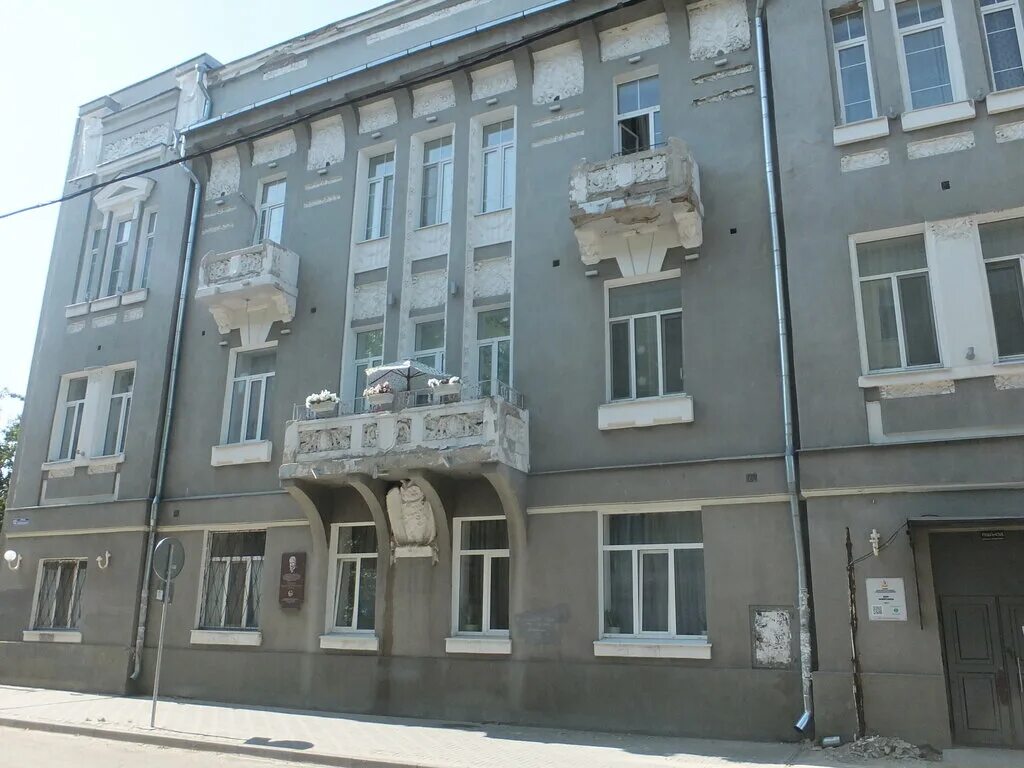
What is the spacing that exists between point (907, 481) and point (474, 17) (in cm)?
1251

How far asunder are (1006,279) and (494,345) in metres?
8.43

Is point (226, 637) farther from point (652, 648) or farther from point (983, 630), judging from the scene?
point (983, 630)

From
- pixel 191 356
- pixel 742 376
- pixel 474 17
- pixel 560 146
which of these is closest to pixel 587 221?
pixel 560 146

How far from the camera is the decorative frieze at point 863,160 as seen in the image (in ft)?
41.4

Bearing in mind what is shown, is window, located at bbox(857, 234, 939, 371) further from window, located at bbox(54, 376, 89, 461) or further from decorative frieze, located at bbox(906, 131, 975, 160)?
window, located at bbox(54, 376, 89, 461)

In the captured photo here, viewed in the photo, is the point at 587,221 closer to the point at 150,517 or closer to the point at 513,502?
the point at 513,502

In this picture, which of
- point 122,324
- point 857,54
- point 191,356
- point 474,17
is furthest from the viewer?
point 122,324

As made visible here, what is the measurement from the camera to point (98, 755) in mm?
10859

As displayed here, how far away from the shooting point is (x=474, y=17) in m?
17.1

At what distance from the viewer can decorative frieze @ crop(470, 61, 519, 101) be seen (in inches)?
648

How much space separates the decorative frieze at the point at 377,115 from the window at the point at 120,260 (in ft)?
24.4

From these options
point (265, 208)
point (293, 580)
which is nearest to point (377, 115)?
point (265, 208)

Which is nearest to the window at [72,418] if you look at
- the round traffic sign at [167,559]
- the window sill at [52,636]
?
the window sill at [52,636]

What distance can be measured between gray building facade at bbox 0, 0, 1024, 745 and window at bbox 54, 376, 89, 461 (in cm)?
31
